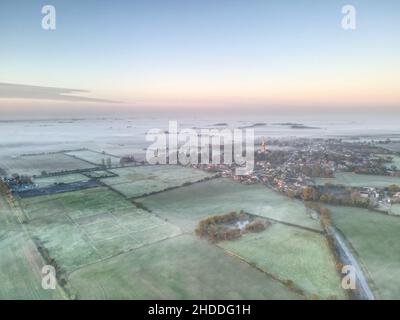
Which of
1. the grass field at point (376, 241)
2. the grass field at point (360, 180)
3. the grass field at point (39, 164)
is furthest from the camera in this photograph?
the grass field at point (39, 164)

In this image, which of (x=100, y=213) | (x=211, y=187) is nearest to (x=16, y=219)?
(x=100, y=213)

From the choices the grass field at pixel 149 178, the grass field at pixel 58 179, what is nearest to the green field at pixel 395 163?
the grass field at pixel 149 178

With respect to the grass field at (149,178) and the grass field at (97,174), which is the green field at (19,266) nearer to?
the grass field at (149,178)

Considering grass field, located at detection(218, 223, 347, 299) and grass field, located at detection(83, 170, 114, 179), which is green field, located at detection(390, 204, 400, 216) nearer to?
grass field, located at detection(218, 223, 347, 299)

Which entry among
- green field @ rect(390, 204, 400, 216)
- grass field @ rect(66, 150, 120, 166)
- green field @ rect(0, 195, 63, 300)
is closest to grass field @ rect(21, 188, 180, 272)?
green field @ rect(0, 195, 63, 300)

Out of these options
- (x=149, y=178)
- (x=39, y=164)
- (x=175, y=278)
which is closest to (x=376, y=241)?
(x=175, y=278)
